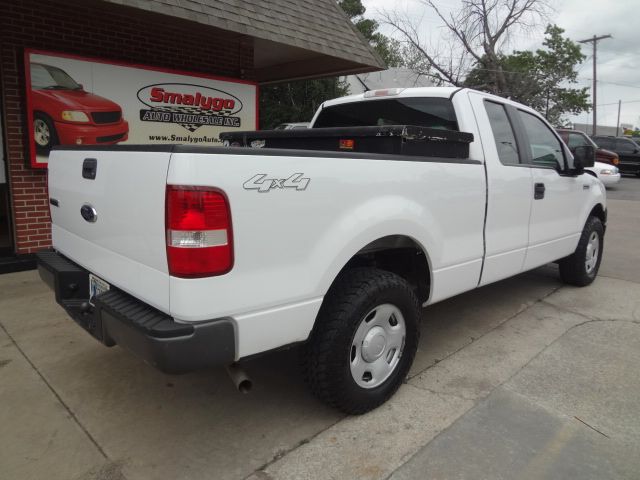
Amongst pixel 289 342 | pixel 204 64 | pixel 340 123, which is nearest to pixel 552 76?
pixel 204 64

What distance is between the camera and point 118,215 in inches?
93.1

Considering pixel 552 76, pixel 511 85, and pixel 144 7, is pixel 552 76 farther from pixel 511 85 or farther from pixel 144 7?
pixel 144 7

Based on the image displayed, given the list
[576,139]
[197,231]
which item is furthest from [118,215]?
[576,139]

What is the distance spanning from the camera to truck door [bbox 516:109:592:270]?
417cm

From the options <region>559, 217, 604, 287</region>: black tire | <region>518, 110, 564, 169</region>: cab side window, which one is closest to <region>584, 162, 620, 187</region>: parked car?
<region>559, 217, 604, 287</region>: black tire

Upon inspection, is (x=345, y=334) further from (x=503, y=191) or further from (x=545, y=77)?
(x=545, y=77)

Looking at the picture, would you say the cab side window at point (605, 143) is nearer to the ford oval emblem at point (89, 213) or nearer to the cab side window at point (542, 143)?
the cab side window at point (542, 143)

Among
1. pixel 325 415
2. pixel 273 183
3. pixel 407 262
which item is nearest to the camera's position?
pixel 273 183

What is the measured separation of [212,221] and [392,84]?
23088 millimetres

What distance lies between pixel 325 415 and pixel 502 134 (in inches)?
98.0

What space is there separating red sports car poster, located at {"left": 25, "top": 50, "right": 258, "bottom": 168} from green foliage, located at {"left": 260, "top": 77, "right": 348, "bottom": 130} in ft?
41.0

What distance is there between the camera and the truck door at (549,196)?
4172 millimetres

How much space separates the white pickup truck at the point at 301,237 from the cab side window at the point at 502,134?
2 centimetres

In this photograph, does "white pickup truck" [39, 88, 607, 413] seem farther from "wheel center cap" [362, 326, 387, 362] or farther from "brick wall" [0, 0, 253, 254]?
"brick wall" [0, 0, 253, 254]
